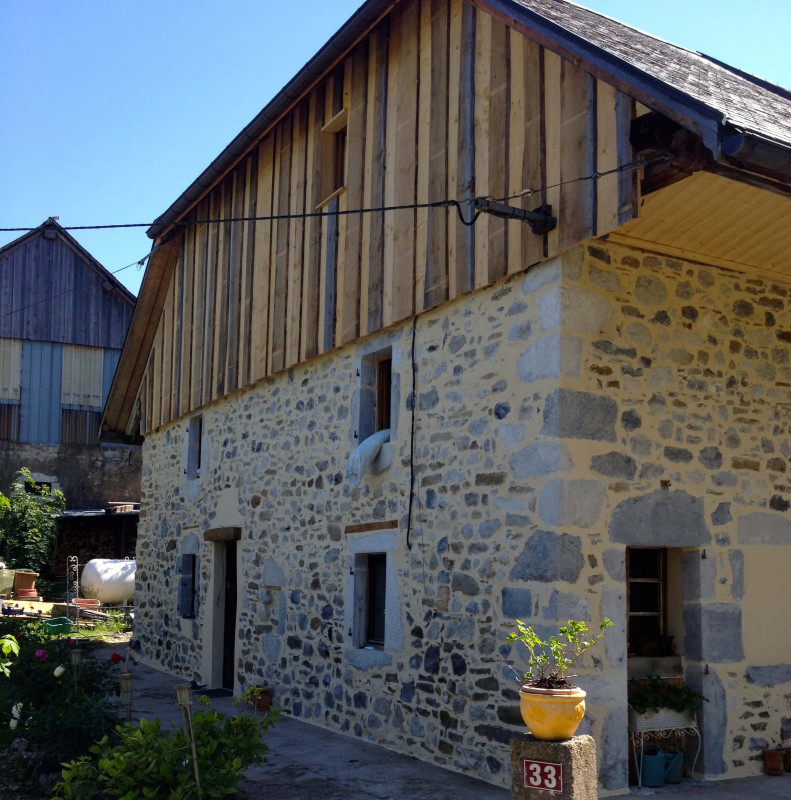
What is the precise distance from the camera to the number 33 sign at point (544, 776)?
14.4 ft

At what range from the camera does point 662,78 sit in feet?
17.4

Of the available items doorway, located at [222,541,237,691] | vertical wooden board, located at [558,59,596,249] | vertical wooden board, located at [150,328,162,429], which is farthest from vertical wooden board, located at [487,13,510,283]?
vertical wooden board, located at [150,328,162,429]

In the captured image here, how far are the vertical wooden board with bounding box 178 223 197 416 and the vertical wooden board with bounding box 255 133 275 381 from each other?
2059 mm

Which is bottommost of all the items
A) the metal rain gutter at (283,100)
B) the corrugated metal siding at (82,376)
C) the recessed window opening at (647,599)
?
the recessed window opening at (647,599)

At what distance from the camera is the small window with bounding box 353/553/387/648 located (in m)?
7.98

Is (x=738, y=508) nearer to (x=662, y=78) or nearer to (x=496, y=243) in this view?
(x=496, y=243)

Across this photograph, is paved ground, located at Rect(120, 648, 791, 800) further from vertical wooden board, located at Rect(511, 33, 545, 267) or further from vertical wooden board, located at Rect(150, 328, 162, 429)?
vertical wooden board, located at Rect(150, 328, 162, 429)

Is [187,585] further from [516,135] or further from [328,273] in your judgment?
[516,135]

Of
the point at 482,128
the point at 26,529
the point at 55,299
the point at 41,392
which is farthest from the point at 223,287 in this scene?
the point at 55,299

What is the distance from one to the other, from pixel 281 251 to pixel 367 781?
18.2 ft

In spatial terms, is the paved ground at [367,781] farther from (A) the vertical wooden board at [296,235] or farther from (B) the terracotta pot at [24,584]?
(B) the terracotta pot at [24,584]

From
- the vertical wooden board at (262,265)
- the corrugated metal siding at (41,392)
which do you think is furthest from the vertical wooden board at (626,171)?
the corrugated metal siding at (41,392)

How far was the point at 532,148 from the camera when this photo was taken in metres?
6.45

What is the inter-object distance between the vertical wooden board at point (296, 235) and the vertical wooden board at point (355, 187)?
36.4 inches
